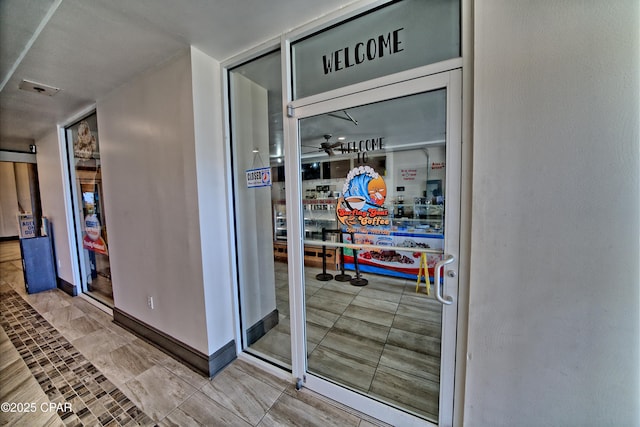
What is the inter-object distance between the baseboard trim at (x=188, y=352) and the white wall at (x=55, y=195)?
235 cm

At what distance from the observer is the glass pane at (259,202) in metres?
2.02

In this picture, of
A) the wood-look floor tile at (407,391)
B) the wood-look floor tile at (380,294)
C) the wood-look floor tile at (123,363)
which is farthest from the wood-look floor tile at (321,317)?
the wood-look floor tile at (123,363)

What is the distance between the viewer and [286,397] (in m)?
1.69

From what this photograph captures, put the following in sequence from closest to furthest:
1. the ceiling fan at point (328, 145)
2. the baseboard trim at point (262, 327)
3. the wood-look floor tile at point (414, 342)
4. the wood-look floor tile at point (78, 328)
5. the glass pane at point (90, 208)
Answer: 1. the ceiling fan at point (328, 145)
2. the wood-look floor tile at point (414, 342)
3. the baseboard trim at point (262, 327)
4. the wood-look floor tile at point (78, 328)
5. the glass pane at point (90, 208)

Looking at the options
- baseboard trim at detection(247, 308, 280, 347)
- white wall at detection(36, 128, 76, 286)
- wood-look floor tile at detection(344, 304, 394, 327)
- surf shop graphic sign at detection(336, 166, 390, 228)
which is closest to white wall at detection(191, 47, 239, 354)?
baseboard trim at detection(247, 308, 280, 347)

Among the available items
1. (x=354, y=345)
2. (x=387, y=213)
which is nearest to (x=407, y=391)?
(x=354, y=345)

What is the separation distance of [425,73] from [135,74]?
7.97ft

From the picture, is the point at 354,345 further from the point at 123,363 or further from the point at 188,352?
the point at 123,363

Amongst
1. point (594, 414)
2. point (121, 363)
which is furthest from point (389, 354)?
point (121, 363)

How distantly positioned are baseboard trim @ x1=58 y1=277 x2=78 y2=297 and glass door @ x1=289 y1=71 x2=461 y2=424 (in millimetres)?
3990

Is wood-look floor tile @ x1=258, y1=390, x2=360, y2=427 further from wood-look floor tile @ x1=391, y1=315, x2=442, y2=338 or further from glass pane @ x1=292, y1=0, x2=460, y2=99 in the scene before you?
glass pane @ x1=292, y1=0, x2=460, y2=99

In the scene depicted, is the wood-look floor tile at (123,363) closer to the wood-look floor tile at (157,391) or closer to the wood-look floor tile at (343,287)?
the wood-look floor tile at (157,391)

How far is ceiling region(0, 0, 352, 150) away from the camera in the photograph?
133 centimetres

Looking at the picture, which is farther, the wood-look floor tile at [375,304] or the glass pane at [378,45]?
the wood-look floor tile at [375,304]
